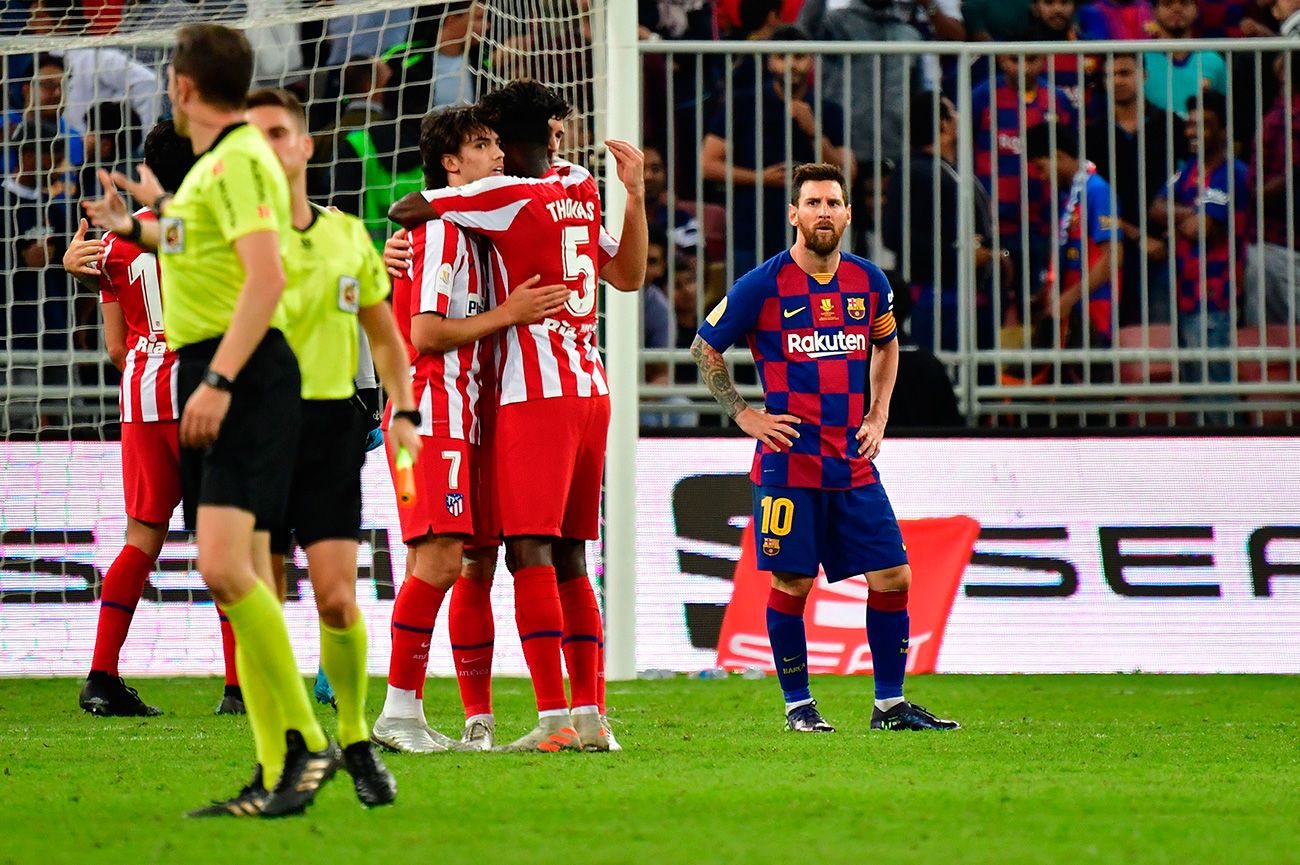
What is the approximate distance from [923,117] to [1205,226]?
5.42ft

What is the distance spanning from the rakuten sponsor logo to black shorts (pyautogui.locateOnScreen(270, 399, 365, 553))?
2.95 metres

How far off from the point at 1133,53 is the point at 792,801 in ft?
22.0

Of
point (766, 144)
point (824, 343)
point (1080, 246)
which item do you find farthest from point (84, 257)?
point (1080, 246)

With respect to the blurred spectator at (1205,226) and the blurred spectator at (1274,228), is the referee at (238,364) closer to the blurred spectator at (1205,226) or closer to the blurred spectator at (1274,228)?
the blurred spectator at (1205,226)

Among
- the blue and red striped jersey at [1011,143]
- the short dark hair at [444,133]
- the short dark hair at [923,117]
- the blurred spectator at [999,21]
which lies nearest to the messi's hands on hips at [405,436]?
the short dark hair at [444,133]

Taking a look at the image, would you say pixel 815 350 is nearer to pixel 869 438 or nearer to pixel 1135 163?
pixel 869 438

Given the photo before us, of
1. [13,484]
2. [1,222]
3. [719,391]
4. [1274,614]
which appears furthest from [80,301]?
[1274,614]

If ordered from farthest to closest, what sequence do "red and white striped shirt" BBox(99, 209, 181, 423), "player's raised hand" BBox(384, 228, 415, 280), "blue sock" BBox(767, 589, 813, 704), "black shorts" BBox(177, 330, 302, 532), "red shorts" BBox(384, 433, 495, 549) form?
"red and white striped shirt" BBox(99, 209, 181, 423)
"blue sock" BBox(767, 589, 813, 704)
"player's raised hand" BBox(384, 228, 415, 280)
"red shorts" BBox(384, 433, 495, 549)
"black shorts" BBox(177, 330, 302, 532)

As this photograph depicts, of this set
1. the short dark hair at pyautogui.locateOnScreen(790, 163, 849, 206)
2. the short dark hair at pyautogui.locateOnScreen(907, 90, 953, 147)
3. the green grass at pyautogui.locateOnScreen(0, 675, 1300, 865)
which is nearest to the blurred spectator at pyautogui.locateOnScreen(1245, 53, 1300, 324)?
the short dark hair at pyautogui.locateOnScreen(907, 90, 953, 147)

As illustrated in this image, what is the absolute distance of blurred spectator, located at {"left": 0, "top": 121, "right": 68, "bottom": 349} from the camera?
10.6 metres

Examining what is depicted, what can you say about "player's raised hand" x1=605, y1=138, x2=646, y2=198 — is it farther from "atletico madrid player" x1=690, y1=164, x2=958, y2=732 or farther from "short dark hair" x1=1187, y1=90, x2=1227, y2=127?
"short dark hair" x1=1187, y1=90, x2=1227, y2=127

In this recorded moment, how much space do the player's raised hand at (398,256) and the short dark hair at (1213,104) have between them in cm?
548

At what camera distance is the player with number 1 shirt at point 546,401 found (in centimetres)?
600

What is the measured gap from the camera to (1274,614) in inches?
380
